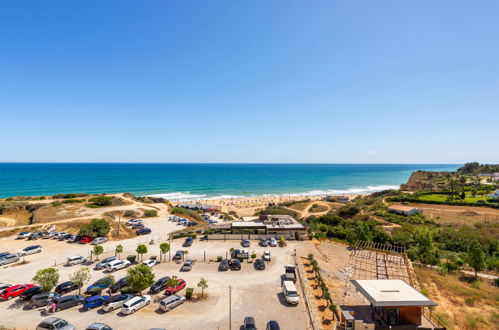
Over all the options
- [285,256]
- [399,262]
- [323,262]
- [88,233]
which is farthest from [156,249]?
[399,262]

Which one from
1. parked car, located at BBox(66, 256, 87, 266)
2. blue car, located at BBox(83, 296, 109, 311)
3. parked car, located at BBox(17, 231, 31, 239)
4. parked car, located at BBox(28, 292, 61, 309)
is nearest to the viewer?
blue car, located at BBox(83, 296, 109, 311)

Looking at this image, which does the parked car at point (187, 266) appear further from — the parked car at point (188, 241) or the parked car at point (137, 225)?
the parked car at point (137, 225)

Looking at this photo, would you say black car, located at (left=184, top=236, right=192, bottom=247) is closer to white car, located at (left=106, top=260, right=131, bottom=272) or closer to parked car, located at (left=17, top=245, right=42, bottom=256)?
white car, located at (left=106, top=260, right=131, bottom=272)

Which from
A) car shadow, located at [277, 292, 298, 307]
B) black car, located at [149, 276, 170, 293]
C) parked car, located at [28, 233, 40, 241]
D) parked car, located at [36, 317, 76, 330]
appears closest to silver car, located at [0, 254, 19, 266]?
parked car, located at [28, 233, 40, 241]

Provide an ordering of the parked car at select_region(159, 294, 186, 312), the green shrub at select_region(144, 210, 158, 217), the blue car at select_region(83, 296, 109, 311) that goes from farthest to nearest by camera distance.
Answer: the green shrub at select_region(144, 210, 158, 217) → the blue car at select_region(83, 296, 109, 311) → the parked car at select_region(159, 294, 186, 312)

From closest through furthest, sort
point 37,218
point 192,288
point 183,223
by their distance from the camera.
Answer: point 192,288 < point 37,218 < point 183,223

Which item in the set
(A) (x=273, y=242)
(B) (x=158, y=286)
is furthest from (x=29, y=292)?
(A) (x=273, y=242)

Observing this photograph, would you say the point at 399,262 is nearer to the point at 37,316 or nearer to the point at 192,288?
the point at 192,288
